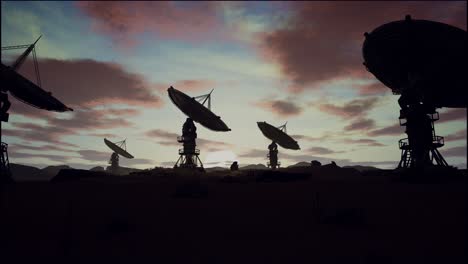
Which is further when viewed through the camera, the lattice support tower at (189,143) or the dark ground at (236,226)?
the lattice support tower at (189,143)

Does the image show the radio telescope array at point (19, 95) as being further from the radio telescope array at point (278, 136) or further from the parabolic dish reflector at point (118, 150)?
the parabolic dish reflector at point (118, 150)

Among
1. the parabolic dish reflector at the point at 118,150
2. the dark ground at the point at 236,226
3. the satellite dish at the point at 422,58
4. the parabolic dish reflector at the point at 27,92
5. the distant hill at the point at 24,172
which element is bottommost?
the dark ground at the point at 236,226

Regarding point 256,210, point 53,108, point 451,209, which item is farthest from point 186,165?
point 451,209

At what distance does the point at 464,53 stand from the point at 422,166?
13.3 metres

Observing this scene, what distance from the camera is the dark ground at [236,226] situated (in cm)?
1359

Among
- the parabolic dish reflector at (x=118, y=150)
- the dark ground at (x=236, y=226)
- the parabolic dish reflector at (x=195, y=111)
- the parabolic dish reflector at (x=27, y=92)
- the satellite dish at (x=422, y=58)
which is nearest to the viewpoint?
the dark ground at (x=236, y=226)

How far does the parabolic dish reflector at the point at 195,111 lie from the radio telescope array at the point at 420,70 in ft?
76.8

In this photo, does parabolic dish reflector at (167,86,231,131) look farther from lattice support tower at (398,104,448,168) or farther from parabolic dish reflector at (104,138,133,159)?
parabolic dish reflector at (104,138,133,159)

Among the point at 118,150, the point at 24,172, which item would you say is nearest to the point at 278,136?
the point at 118,150

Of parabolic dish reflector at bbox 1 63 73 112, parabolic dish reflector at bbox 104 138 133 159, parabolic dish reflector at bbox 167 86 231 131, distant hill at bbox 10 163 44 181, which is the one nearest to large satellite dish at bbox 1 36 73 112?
parabolic dish reflector at bbox 1 63 73 112

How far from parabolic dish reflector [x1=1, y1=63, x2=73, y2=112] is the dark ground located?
15.4 meters

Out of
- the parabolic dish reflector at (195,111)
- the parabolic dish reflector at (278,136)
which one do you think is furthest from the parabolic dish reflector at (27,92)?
the parabolic dish reflector at (278,136)

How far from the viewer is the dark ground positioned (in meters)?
13.6

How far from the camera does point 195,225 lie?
17172mm
